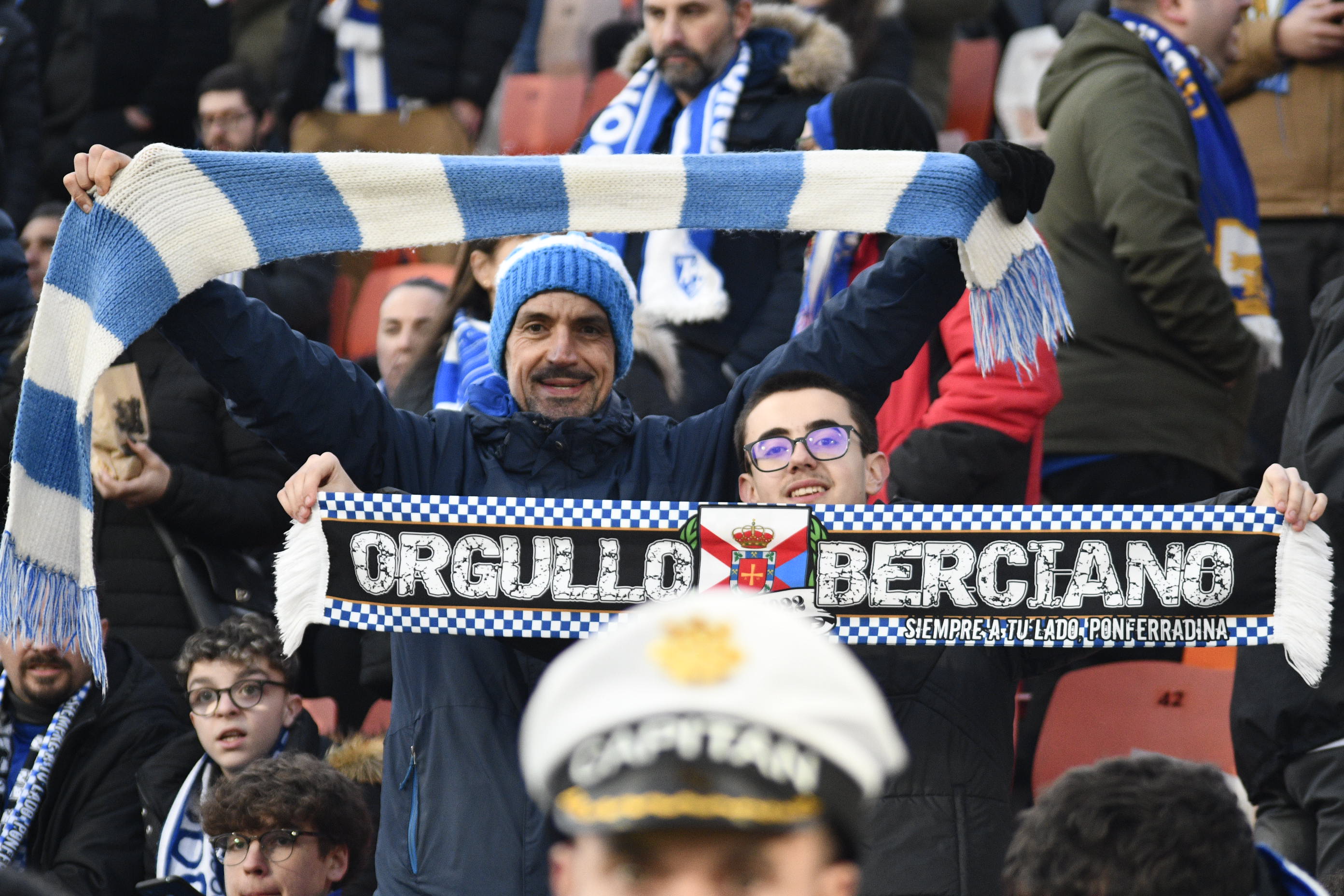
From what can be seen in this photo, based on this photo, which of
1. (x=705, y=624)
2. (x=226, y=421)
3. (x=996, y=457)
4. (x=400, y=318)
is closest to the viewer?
(x=705, y=624)

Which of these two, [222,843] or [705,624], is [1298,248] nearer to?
[222,843]

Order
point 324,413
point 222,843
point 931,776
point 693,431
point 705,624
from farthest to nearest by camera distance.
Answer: point 222,843, point 693,431, point 324,413, point 931,776, point 705,624

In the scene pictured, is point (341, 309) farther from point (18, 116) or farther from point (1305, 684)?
point (1305, 684)

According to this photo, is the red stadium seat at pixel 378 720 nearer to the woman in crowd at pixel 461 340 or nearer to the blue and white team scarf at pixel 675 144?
the woman in crowd at pixel 461 340

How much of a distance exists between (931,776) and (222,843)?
6.08ft

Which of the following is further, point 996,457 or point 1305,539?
point 996,457

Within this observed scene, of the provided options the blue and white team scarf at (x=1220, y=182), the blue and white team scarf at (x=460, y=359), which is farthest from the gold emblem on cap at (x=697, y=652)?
the blue and white team scarf at (x=1220, y=182)

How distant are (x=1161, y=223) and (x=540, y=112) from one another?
164 inches

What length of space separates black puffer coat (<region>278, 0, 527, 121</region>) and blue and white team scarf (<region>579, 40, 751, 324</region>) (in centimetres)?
228

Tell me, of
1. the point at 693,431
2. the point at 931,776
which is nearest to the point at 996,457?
the point at 693,431

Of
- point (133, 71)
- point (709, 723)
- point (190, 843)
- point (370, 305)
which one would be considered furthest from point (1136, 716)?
point (133, 71)

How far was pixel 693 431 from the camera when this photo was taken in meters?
4.02

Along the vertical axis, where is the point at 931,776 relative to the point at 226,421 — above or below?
below

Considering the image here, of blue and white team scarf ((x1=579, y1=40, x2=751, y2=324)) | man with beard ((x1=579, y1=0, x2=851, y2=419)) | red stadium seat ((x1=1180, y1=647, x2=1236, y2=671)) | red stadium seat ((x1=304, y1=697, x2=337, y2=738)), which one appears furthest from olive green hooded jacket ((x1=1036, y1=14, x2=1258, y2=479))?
red stadium seat ((x1=304, y1=697, x2=337, y2=738))
